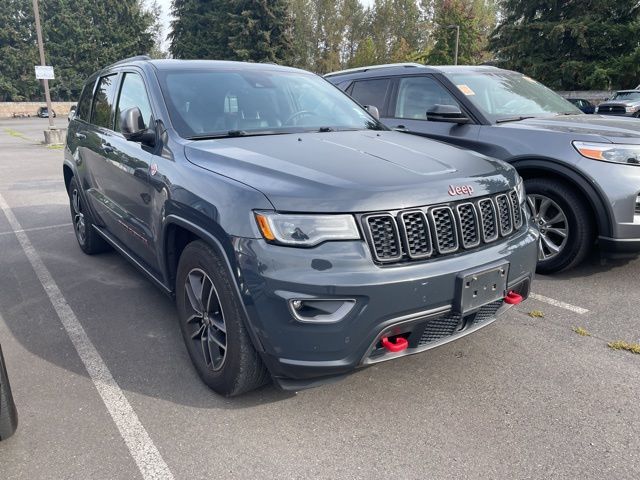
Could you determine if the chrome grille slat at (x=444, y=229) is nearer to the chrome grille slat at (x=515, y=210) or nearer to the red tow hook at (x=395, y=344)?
the red tow hook at (x=395, y=344)

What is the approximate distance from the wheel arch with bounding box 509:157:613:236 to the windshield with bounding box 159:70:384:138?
148cm

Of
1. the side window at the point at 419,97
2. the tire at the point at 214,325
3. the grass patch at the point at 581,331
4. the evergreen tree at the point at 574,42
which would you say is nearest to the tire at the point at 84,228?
the tire at the point at 214,325

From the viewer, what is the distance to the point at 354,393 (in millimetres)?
2844

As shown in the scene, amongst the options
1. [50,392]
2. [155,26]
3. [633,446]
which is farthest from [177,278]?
[155,26]

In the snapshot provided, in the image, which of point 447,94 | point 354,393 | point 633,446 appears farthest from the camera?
point 447,94

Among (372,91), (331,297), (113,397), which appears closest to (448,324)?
(331,297)

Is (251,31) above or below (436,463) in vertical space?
above

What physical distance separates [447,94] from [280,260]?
143 inches

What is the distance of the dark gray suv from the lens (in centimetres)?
224

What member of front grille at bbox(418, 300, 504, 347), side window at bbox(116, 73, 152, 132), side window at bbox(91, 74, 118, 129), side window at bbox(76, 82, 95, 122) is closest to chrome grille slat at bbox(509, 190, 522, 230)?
front grille at bbox(418, 300, 504, 347)

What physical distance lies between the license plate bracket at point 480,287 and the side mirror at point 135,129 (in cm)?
200

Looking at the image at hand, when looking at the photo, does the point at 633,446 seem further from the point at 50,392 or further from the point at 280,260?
the point at 50,392

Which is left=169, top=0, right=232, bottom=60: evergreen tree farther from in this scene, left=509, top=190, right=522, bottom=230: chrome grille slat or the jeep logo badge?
the jeep logo badge

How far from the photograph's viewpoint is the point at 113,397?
284 cm
